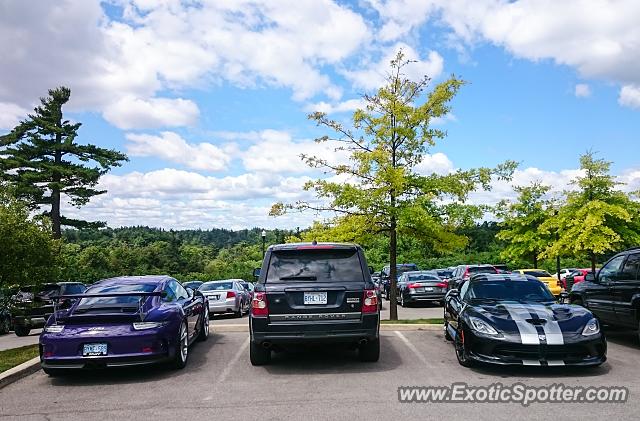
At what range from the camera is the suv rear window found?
8039 mm

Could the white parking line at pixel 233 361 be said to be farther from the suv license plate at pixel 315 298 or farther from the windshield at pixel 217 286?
the windshield at pixel 217 286

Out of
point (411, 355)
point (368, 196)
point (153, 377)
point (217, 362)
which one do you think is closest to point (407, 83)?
point (368, 196)

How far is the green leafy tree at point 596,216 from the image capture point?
23.0 m

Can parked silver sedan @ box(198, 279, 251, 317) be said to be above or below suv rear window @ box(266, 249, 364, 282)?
below

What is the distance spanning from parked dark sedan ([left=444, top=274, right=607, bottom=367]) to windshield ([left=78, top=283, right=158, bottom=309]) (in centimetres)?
483

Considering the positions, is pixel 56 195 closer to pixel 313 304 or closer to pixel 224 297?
pixel 224 297

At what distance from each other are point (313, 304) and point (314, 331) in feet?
1.21

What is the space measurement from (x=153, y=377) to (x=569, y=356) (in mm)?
5692

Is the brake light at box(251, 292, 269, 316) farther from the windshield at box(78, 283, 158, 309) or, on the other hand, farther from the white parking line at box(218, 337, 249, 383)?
the windshield at box(78, 283, 158, 309)

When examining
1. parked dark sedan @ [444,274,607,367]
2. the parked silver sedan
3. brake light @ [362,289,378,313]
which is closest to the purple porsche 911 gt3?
brake light @ [362,289,378,313]

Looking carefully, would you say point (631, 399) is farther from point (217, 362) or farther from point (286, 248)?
point (217, 362)

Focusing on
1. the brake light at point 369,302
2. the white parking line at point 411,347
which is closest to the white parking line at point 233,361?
the brake light at point 369,302

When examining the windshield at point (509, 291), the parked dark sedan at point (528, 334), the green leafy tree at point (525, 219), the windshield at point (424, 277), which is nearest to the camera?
the parked dark sedan at point (528, 334)

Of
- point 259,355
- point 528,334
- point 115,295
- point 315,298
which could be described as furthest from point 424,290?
point 115,295
